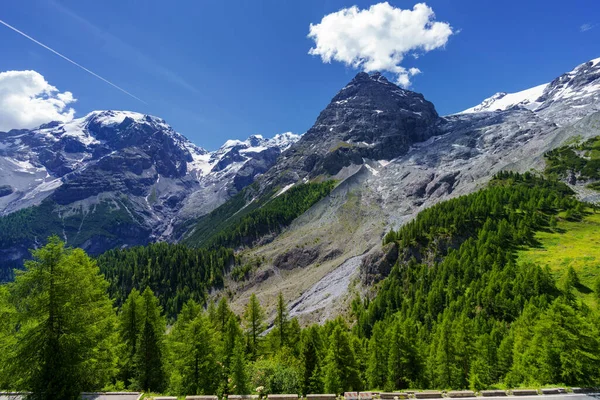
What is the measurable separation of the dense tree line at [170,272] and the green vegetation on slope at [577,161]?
572ft

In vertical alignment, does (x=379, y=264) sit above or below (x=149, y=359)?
above

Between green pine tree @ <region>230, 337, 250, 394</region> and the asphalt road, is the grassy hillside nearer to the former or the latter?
green pine tree @ <region>230, 337, 250, 394</region>

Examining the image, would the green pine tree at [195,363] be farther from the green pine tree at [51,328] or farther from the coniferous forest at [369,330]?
the green pine tree at [51,328]

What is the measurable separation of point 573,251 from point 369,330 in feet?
179

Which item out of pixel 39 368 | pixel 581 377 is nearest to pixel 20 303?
pixel 39 368

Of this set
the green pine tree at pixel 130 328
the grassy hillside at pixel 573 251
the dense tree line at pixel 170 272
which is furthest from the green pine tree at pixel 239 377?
the dense tree line at pixel 170 272

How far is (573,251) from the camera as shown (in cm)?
8050

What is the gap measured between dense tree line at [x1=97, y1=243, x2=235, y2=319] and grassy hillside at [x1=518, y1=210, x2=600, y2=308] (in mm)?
130988

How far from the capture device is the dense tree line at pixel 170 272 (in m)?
156

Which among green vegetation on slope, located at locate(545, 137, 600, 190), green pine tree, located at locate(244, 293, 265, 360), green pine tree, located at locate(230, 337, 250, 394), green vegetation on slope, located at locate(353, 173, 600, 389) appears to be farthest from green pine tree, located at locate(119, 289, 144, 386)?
A: green vegetation on slope, located at locate(545, 137, 600, 190)

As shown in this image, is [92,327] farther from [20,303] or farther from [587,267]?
[587,267]

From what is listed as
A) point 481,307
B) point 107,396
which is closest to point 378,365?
point 481,307

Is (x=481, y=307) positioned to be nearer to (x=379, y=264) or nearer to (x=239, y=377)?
(x=379, y=264)

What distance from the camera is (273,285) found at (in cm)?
14975
